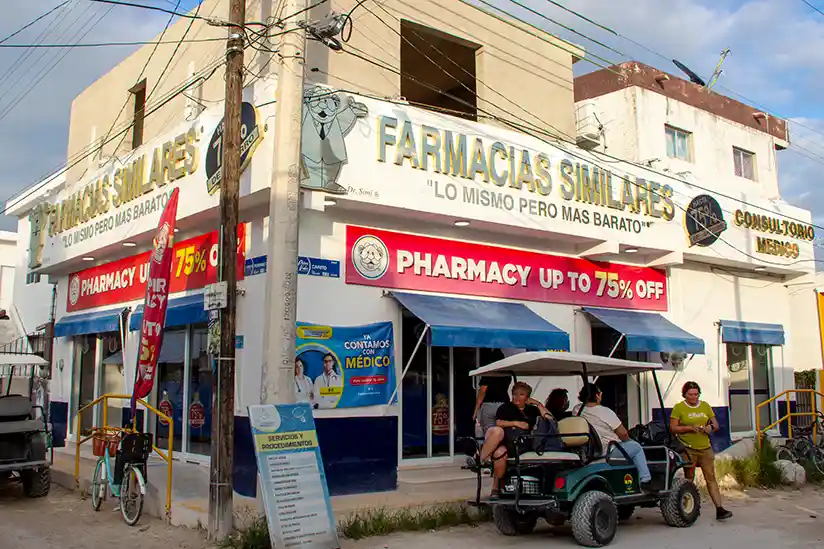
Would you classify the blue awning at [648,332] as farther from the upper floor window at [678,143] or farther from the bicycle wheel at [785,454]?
the upper floor window at [678,143]

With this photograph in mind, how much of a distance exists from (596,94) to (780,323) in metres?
7.09

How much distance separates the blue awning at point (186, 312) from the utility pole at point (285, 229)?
10.1ft

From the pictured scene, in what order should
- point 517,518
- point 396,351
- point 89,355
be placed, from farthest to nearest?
point 89,355
point 396,351
point 517,518

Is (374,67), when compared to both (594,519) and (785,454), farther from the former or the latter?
(785,454)

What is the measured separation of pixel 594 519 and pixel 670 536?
1299 mm

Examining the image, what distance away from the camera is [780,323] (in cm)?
1817

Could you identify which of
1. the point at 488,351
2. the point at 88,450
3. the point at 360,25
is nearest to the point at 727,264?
the point at 488,351

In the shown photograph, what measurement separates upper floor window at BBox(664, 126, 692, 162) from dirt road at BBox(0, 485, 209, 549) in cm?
1419

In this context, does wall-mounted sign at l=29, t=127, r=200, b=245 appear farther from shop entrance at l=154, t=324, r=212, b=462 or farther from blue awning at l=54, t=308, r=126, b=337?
shop entrance at l=154, t=324, r=212, b=462

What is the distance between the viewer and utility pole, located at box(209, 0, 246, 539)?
817 centimetres

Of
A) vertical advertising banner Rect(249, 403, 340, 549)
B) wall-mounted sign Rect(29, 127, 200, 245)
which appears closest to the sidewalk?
vertical advertising banner Rect(249, 403, 340, 549)

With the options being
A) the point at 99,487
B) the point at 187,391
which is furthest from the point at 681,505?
the point at 187,391

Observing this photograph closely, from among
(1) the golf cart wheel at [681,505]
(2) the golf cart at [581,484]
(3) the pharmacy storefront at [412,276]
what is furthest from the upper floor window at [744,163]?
(1) the golf cart wheel at [681,505]

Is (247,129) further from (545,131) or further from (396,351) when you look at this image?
(545,131)
